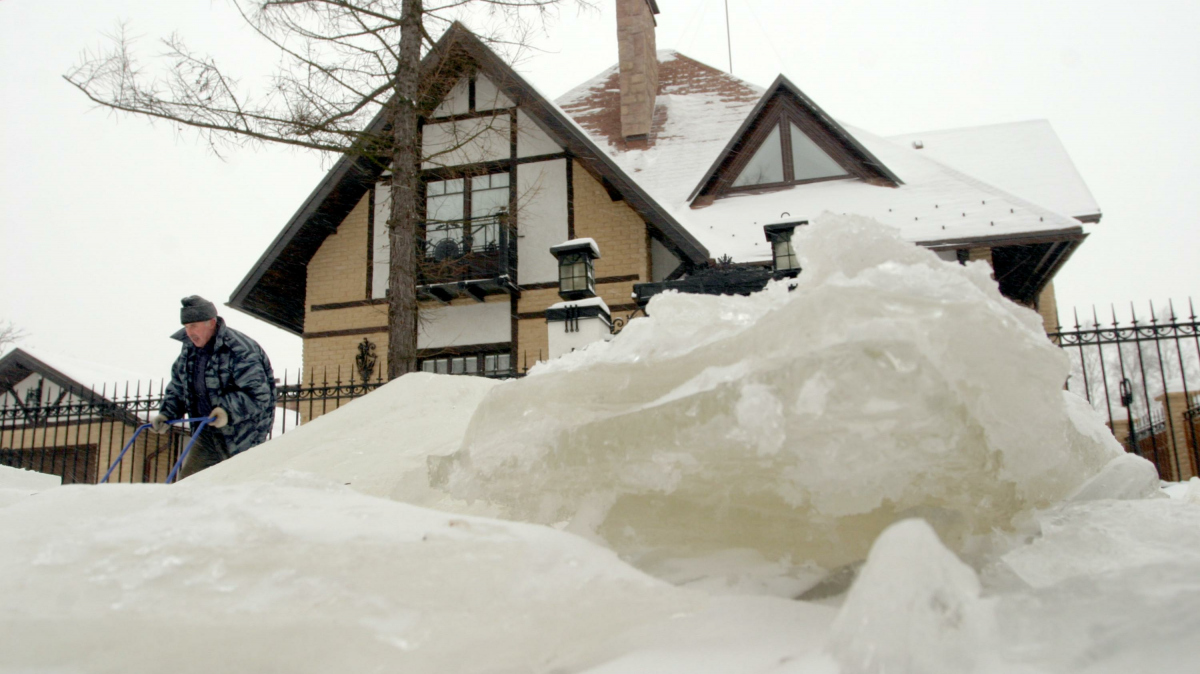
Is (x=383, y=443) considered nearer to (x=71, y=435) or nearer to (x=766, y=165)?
(x=766, y=165)

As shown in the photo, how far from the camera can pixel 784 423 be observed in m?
1.11

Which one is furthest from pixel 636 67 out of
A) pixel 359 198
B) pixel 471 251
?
pixel 359 198

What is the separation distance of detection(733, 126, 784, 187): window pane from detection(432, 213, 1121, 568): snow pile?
29.1ft

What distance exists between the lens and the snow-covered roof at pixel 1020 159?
9.05m

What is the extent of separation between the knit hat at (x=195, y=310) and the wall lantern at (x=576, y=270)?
444 centimetres

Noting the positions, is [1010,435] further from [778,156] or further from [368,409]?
[778,156]

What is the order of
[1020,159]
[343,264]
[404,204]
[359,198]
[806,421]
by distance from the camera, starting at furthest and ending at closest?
[359,198]
[343,264]
[1020,159]
[404,204]
[806,421]

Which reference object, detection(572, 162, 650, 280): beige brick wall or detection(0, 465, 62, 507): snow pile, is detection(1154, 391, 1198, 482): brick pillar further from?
detection(0, 465, 62, 507): snow pile

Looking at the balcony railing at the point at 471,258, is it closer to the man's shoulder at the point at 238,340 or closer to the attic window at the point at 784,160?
the attic window at the point at 784,160

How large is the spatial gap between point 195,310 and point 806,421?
3.48 meters

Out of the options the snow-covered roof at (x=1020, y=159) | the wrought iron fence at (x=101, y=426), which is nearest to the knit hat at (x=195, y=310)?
the wrought iron fence at (x=101, y=426)

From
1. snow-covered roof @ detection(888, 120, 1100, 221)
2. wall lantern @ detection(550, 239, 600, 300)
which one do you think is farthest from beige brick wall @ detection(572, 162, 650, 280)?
snow-covered roof @ detection(888, 120, 1100, 221)

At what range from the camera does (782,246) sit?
311 inches

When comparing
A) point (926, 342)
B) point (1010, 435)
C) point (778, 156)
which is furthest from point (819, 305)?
point (778, 156)
